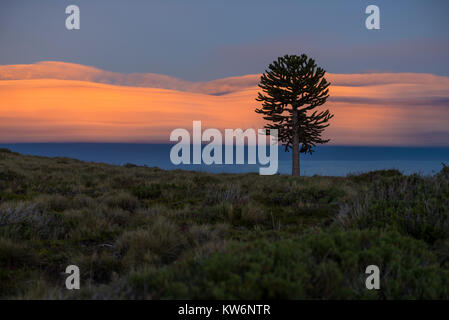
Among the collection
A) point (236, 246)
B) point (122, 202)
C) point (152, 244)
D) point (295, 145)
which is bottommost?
point (152, 244)

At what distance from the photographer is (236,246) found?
406cm

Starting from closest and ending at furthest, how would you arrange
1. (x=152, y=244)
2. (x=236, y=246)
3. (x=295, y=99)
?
(x=236, y=246)
(x=152, y=244)
(x=295, y=99)

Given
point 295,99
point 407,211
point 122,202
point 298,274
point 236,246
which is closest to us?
point 298,274

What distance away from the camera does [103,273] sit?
4590 mm

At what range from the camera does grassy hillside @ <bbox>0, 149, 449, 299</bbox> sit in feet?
10.9

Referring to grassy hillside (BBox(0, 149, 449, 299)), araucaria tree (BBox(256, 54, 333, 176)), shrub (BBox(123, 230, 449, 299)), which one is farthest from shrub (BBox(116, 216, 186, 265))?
araucaria tree (BBox(256, 54, 333, 176))

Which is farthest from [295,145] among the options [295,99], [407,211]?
[407,211]

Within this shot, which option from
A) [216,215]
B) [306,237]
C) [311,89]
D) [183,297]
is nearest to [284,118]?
[311,89]

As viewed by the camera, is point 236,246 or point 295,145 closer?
point 236,246

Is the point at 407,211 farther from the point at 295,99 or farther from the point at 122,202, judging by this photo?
the point at 295,99

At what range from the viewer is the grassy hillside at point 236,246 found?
10.9 ft

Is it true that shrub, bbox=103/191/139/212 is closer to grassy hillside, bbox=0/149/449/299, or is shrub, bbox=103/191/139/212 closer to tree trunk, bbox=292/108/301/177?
grassy hillside, bbox=0/149/449/299

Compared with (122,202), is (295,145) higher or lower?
higher

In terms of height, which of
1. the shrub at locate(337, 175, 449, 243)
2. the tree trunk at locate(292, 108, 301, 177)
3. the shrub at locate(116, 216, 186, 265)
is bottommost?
the shrub at locate(116, 216, 186, 265)
